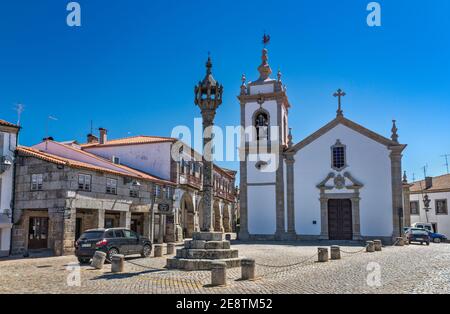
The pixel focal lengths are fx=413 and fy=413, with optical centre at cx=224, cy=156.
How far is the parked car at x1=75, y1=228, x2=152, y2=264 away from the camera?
53.3 feet

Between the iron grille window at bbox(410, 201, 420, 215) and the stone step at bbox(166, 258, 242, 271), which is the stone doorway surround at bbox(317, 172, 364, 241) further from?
the iron grille window at bbox(410, 201, 420, 215)

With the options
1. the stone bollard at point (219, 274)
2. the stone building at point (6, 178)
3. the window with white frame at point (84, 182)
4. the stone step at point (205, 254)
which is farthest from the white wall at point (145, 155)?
the stone bollard at point (219, 274)

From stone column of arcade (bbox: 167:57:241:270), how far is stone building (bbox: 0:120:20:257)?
452 inches

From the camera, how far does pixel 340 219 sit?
2945cm

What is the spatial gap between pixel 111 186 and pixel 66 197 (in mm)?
3948

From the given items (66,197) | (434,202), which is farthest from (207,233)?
(434,202)

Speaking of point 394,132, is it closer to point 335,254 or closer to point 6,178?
point 335,254

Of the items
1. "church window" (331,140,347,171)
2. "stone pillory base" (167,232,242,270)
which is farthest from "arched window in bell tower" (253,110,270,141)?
"stone pillory base" (167,232,242,270)

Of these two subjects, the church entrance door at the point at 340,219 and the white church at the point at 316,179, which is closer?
the white church at the point at 316,179

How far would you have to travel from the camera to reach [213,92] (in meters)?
15.7

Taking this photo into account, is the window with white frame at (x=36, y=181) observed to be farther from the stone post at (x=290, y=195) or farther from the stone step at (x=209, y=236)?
the stone post at (x=290, y=195)

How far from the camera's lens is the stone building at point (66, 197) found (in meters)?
21.4

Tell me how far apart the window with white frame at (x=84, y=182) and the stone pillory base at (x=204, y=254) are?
1052 centimetres
